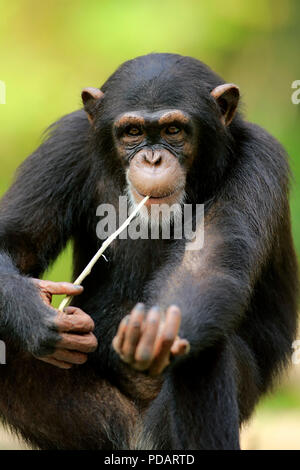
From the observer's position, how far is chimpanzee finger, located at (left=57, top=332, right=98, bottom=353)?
12.9ft

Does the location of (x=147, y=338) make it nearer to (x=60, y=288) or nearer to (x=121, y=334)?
(x=121, y=334)

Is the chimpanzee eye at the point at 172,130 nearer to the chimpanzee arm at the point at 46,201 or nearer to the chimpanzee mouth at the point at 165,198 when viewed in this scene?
the chimpanzee mouth at the point at 165,198

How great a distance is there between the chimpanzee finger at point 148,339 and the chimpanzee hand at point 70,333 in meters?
0.84

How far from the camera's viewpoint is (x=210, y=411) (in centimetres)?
385

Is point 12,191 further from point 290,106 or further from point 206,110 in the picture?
point 290,106

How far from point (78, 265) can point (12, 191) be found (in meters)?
0.65

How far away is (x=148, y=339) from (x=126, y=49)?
6227 mm

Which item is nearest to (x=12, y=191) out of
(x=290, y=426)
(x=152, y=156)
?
(x=152, y=156)

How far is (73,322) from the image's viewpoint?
3.92m

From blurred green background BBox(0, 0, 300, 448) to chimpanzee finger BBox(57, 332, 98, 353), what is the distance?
4.91m

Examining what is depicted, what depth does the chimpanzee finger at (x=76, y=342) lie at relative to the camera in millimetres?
3934

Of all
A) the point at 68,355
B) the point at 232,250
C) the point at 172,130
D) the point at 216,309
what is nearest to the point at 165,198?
the point at 172,130

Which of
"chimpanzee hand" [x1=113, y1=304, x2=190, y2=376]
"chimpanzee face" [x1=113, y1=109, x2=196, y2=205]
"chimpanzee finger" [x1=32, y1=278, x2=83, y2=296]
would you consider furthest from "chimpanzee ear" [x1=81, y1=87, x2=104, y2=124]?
"chimpanzee hand" [x1=113, y1=304, x2=190, y2=376]

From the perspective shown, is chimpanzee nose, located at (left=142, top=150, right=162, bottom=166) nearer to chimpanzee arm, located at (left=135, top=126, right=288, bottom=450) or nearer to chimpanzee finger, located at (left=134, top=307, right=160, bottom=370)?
chimpanzee arm, located at (left=135, top=126, right=288, bottom=450)
